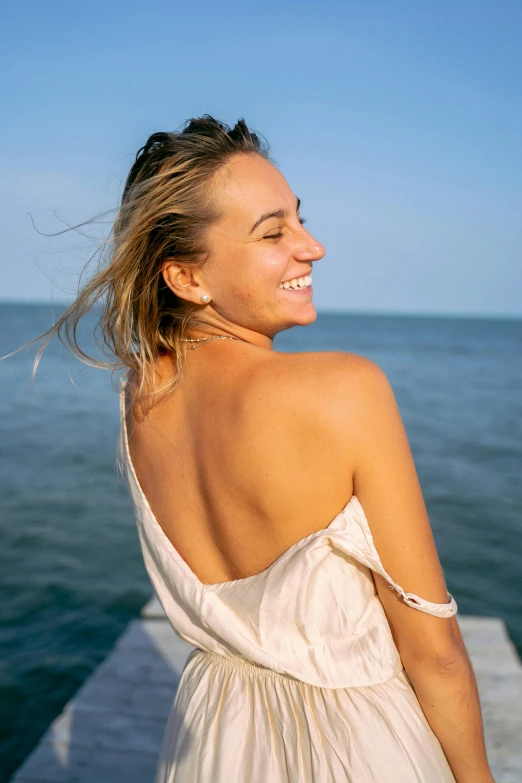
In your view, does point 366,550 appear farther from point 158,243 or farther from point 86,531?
point 86,531

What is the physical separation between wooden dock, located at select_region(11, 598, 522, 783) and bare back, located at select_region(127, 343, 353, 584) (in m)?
1.80

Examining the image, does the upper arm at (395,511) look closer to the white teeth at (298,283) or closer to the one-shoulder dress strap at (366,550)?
the one-shoulder dress strap at (366,550)

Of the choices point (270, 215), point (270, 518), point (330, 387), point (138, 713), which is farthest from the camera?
point (138, 713)

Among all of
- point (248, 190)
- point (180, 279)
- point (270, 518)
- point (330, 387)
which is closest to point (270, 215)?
point (248, 190)

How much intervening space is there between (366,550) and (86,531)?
7.19 metres

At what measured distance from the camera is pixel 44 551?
24.0 ft

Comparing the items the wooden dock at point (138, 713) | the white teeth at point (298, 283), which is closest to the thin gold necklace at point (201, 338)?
the white teeth at point (298, 283)

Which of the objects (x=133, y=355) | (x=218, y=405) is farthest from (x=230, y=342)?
(x=133, y=355)

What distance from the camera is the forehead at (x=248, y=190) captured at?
1502mm

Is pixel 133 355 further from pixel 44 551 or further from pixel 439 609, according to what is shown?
pixel 44 551

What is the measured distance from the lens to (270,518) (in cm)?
128

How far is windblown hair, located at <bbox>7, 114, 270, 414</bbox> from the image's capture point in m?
1.53

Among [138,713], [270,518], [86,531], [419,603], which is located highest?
[270,518]

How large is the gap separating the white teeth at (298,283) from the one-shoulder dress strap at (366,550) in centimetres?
53
